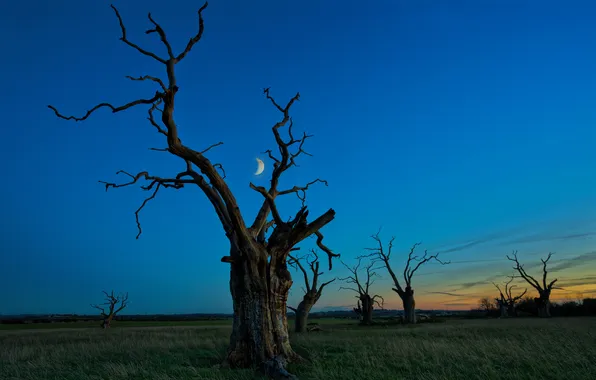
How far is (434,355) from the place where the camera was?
11.8 m

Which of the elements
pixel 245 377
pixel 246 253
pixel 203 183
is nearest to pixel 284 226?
pixel 246 253

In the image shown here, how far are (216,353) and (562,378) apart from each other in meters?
10.7

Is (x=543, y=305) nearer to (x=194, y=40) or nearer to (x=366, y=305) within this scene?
(x=366, y=305)

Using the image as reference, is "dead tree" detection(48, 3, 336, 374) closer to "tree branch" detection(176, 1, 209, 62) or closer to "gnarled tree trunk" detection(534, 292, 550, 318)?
"tree branch" detection(176, 1, 209, 62)

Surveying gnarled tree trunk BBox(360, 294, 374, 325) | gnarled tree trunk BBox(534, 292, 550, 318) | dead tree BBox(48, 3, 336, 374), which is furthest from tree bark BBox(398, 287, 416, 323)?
dead tree BBox(48, 3, 336, 374)

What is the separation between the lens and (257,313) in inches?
487

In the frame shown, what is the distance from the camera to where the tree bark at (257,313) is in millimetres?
12133

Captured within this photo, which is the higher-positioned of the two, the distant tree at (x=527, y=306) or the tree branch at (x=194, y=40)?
the tree branch at (x=194, y=40)

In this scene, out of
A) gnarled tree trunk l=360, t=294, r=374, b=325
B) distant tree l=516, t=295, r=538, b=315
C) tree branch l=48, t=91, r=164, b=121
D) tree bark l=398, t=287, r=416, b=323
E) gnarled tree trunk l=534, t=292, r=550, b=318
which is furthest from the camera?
distant tree l=516, t=295, r=538, b=315

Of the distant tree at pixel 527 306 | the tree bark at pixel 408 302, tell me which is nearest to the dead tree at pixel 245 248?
the tree bark at pixel 408 302

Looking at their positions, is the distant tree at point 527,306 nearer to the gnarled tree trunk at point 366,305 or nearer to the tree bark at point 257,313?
the gnarled tree trunk at point 366,305

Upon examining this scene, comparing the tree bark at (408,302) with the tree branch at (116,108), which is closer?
the tree branch at (116,108)

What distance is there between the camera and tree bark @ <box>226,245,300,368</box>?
12.1m

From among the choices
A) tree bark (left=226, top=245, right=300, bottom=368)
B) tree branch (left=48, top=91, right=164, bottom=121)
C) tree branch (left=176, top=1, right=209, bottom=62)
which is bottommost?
tree bark (left=226, top=245, right=300, bottom=368)
